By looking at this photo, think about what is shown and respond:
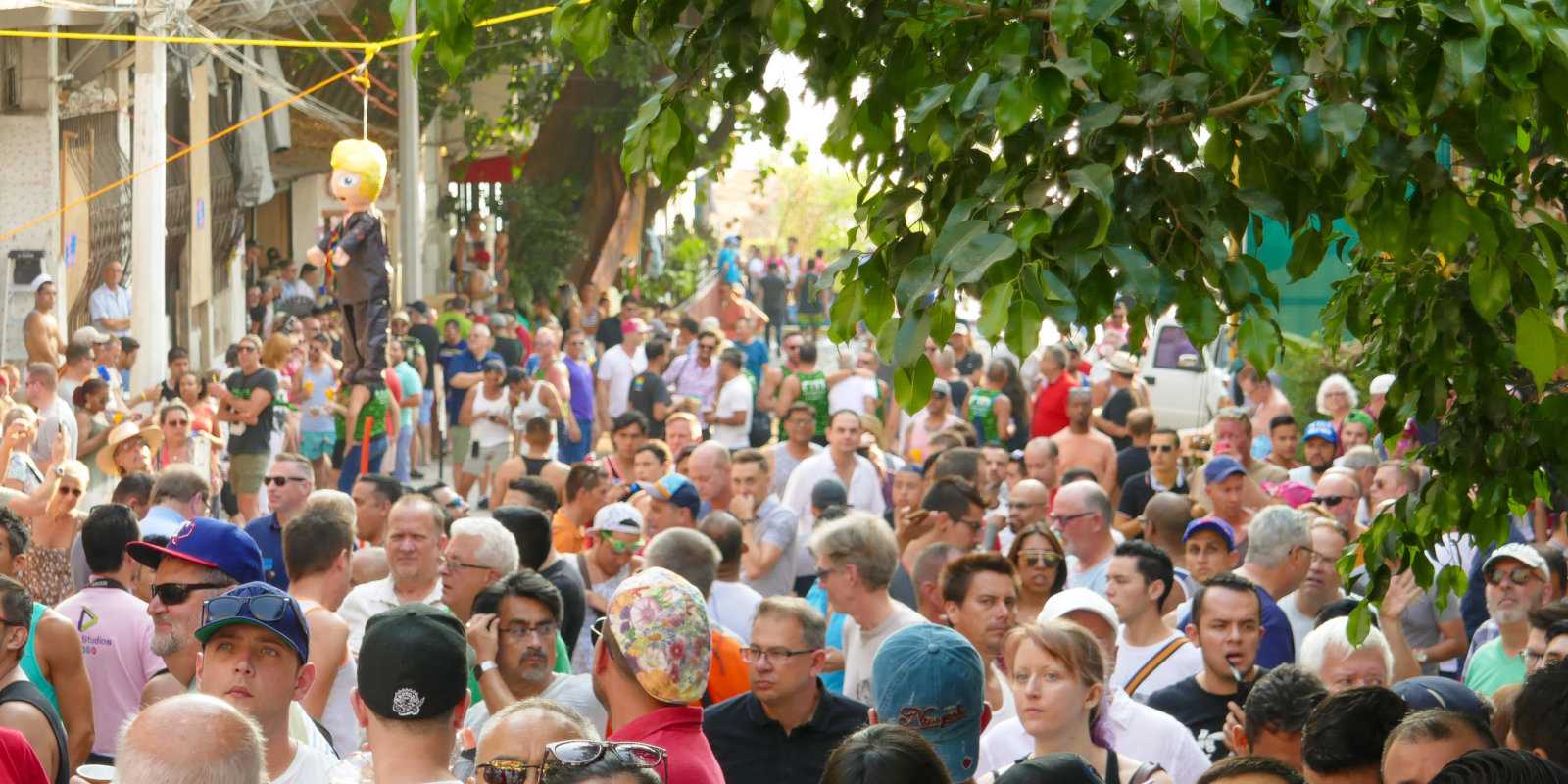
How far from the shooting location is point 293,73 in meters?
30.5

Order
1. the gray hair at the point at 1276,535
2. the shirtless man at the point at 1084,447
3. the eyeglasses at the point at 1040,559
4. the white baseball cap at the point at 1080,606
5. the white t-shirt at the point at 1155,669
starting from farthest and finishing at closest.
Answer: the shirtless man at the point at 1084,447, the gray hair at the point at 1276,535, the eyeglasses at the point at 1040,559, the white t-shirt at the point at 1155,669, the white baseball cap at the point at 1080,606

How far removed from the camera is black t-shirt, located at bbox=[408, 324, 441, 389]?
21484 mm

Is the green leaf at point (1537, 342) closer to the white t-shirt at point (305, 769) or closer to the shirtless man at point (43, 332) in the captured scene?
the white t-shirt at point (305, 769)

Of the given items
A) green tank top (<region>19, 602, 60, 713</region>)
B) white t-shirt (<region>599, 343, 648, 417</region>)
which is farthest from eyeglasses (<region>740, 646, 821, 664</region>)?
white t-shirt (<region>599, 343, 648, 417</region>)

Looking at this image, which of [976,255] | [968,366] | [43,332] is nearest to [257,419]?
[43,332]

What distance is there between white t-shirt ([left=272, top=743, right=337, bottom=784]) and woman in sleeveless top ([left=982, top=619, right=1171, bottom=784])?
71.6 inches

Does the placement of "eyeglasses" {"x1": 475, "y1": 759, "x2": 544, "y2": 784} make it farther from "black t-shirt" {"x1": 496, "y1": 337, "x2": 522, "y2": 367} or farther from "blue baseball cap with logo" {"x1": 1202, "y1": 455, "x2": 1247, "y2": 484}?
"black t-shirt" {"x1": 496, "y1": 337, "x2": 522, "y2": 367}

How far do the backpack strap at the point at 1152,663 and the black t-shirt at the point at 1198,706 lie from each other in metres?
0.36

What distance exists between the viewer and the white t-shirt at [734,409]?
1795 cm

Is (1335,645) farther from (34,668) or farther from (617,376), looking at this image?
(617,376)

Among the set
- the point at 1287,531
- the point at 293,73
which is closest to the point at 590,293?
the point at 293,73

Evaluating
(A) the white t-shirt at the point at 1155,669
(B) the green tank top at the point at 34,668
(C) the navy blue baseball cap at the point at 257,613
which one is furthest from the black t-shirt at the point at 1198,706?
(B) the green tank top at the point at 34,668

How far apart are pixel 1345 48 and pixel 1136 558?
14.4ft

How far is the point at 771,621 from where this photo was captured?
592 cm
